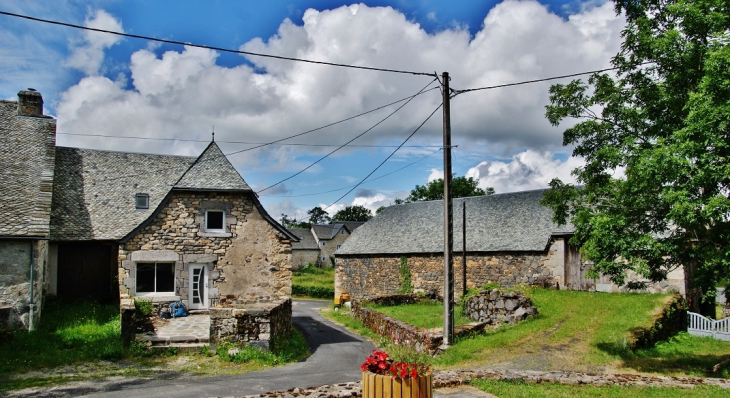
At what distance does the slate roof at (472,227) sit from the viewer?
27.4m

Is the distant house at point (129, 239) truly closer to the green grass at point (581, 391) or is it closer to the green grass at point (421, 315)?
the green grass at point (421, 315)

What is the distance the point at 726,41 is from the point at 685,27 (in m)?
0.89

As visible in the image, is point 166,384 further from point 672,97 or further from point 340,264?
point 340,264

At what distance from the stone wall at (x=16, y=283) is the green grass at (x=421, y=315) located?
466 inches

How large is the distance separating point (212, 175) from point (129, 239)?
11.3 feet

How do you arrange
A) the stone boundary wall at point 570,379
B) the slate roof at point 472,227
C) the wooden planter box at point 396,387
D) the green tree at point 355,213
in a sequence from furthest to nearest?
1. the green tree at point 355,213
2. the slate roof at point 472,227
3. the stone boundary wall at point 570,379
4. the wooden planter box at point 396,387

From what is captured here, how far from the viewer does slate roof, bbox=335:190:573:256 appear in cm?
2736

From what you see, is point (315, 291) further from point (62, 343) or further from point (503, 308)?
point (62, 343)

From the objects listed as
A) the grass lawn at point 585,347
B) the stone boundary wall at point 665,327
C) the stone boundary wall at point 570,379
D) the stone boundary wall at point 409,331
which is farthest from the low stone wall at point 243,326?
the stone boundary wall at point 665,327

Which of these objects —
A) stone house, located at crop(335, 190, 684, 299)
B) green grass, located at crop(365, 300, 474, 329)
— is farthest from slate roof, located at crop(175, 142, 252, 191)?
stone house, located at crop(335, 190, 684, 299)

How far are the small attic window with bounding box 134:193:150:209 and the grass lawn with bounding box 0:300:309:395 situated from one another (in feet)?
23.0

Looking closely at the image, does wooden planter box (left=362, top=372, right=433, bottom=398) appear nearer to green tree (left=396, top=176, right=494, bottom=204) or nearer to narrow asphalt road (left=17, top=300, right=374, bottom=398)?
narrow asphalt road (left=17, top=300, right=374, bottom=398)

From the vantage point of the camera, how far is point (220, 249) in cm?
1780

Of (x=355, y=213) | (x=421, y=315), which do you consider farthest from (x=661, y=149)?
(x=355, y=213)
